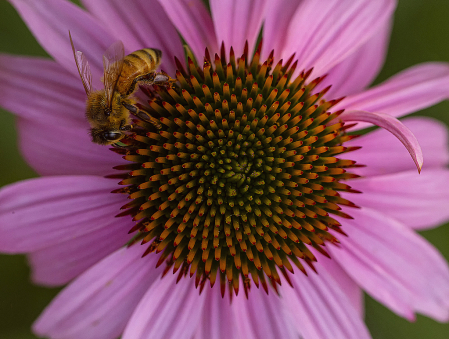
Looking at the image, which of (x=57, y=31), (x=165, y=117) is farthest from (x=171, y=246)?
(x=57, y=31)

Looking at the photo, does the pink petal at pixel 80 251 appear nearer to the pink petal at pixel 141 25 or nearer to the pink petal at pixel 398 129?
the pink petal at pixel 141 25

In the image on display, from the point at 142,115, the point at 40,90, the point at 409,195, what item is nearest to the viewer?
the point at 142,115

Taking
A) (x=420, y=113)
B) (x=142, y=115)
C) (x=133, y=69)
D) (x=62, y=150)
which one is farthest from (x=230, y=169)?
(x=420, y=113)

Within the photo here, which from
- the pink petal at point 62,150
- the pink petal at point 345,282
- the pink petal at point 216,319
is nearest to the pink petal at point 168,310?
the pink petal at point 216,319

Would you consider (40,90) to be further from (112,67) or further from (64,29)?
(112,67)

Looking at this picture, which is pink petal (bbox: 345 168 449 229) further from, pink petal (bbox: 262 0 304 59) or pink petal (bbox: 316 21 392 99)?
pink petal (bbox: 262 0 304 59)

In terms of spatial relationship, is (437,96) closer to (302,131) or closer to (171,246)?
(302,131)

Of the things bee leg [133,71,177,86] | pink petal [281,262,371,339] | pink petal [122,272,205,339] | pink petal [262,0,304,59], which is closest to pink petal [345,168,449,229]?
pink petal [281,262,371,339]
